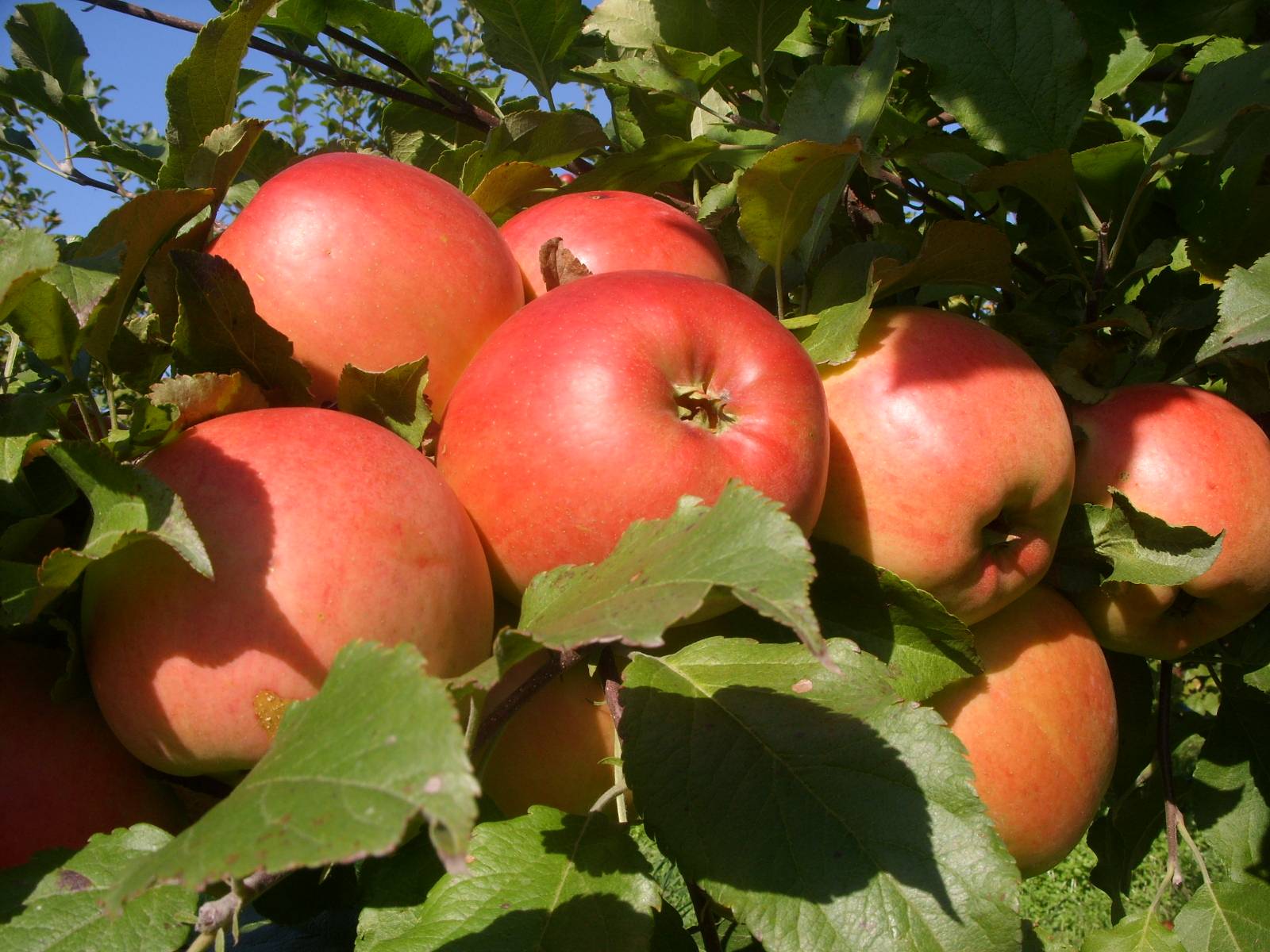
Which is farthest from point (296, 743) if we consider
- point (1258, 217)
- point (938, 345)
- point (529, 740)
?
point (1258, 217)

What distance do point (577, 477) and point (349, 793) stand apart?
314 mm

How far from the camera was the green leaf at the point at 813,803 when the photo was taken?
68 cm

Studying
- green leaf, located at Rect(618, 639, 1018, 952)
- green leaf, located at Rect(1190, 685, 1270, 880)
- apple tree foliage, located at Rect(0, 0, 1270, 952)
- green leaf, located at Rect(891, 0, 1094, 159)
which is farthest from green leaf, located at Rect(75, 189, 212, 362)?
green leaf, located at Rect(1190, 685, 1270, 880)

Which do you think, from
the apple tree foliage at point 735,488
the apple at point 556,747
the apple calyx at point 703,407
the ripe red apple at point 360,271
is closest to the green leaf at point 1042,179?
the apple tree foliage at point 735,488

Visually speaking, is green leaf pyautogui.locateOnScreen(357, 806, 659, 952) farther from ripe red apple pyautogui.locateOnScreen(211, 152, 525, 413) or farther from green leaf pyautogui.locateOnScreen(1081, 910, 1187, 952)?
green leaf pyautogui.locateOnScreen(1081, 910, 1187, 952)

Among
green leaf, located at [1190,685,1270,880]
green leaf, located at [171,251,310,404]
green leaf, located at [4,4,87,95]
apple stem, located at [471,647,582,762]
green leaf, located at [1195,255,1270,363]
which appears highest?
green leaf, located at [4,4,87,95]

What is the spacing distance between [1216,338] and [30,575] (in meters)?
0.91

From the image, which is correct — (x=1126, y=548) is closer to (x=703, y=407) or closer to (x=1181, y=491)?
(x=1181, y=491)

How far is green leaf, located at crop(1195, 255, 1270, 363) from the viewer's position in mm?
845

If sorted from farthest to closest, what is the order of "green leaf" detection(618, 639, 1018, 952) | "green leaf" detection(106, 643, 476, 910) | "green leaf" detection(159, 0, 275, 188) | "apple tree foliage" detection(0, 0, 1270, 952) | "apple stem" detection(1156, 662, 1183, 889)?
1. "apple stem" detection(1156, 662, 1183, 889)
2. "green leaf" detection(159, 0, 275, 188)
3. "green leaf" detection(618, 639, 1018, 952)
4. "apple tree foliage" detection(0, 0, 1270, 952)
5. "green leaf" detection(106, 643, 476, 910)

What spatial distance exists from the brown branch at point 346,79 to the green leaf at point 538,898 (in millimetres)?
772

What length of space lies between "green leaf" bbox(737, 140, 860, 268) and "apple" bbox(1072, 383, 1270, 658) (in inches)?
15.1

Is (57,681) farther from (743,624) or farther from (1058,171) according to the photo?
(1058,171)

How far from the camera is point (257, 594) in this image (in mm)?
616
